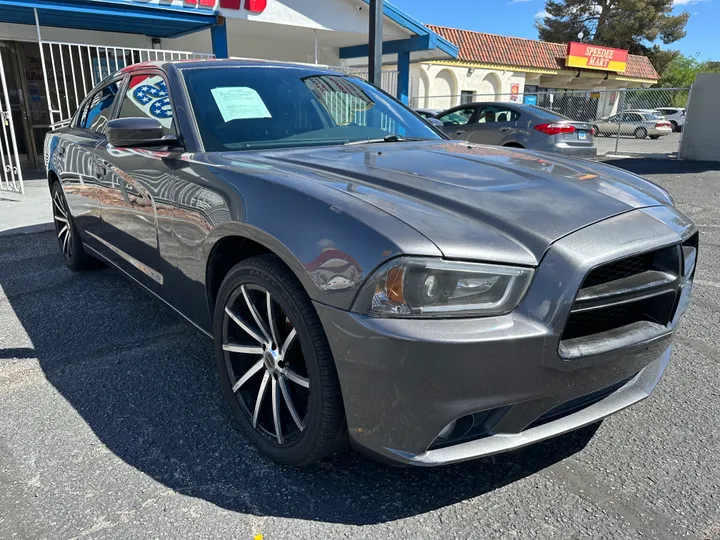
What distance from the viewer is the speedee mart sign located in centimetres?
945

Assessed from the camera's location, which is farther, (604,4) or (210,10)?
(604,4)

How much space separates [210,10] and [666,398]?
32.9ft

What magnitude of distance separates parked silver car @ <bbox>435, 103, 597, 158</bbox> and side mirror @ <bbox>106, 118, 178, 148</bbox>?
8.45 m

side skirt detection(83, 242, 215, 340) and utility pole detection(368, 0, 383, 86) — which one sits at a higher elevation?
utility pole detection(368, 0, 383, 86)

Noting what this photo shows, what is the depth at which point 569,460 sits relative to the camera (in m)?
2.23

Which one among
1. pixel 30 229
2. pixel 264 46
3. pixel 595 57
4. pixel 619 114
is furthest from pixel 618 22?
pixel 30 229

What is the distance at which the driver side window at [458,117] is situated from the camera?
11352 millimetres

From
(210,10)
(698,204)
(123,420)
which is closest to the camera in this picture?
(123,420)

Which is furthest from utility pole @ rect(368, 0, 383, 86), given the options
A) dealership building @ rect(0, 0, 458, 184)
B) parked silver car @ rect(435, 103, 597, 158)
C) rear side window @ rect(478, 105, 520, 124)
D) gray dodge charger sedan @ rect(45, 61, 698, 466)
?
gray dodge charger sedan @ rect(45, 61, 698, 466)

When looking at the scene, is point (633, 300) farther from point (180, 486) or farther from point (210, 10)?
point (210, 10)

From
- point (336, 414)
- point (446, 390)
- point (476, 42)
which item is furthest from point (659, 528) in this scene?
point (476, 42)

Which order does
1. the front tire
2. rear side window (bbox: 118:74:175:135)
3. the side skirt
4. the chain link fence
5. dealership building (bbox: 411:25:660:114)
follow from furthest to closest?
1. dealership building (bbox: 411:25:660:114)
2. the chain link fence
3. rear side window (bbox: 118:74:175:135)
4. the side skirt
5. the front tire

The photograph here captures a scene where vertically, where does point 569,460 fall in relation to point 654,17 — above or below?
below

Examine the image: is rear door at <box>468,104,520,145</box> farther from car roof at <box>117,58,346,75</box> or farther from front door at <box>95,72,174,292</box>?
front door at <box>95,72,174,292</box>
